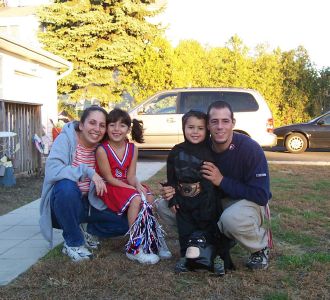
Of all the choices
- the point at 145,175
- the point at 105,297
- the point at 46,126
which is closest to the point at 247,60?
the point at 46,126

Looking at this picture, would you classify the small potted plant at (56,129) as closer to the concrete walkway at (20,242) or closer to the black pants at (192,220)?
the concrete walkway at (20,242)

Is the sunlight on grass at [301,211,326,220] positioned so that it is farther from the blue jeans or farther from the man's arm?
the blue jeans

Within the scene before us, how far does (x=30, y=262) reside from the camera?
4.16 metres

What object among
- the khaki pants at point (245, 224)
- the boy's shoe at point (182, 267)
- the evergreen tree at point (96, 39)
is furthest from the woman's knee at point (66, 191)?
the evergreen tree at point (96, 39)

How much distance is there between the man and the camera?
3.74 meters

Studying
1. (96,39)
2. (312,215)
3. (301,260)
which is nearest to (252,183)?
(301,260)

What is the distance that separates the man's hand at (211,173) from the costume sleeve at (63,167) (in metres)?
1.04

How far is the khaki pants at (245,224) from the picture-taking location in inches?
146

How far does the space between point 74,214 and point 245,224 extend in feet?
4.86

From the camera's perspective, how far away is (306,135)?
15.5 m

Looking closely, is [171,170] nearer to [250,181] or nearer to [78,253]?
[250,181]

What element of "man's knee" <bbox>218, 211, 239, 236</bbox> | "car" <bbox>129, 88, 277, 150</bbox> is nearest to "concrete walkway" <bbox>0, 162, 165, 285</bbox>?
"man's knee" <bbox>218, 211, 239, 236</bbox>

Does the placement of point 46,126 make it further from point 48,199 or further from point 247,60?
point 247,60

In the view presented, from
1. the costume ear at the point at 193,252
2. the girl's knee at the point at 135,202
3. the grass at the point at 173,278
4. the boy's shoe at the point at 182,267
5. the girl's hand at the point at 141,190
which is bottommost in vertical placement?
the grass at the point at 173,278
